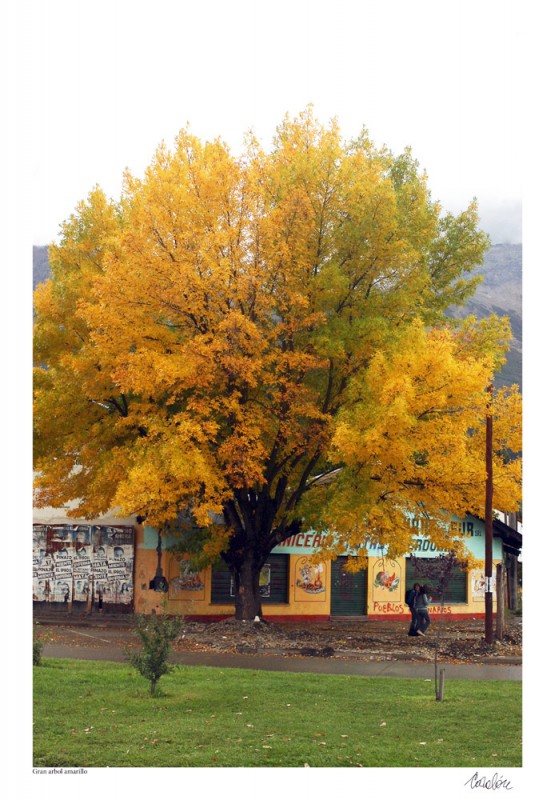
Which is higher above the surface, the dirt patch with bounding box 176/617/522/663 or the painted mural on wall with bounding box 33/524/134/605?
the painted mural on wall with bounding box 33/524/134/605

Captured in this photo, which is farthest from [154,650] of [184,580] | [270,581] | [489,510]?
[270,581]

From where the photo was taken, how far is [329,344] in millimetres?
20984

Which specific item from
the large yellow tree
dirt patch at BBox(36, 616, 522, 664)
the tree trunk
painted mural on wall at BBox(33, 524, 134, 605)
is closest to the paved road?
dirt patch at BBox(36, 616, 522, 664)

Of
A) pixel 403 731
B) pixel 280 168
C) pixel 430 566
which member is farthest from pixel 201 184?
pixel 403 731

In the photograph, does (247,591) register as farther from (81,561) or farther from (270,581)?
(81,561)

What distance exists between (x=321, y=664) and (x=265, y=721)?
6794 mm

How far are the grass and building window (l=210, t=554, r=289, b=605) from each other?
11571 mm

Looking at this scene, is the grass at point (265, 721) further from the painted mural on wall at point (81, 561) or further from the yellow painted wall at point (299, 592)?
the painted mural on wall at point (81, 561)

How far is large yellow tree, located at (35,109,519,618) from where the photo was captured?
66.2 feet

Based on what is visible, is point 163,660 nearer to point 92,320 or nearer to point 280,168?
point 92,320

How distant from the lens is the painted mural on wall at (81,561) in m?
28.0
